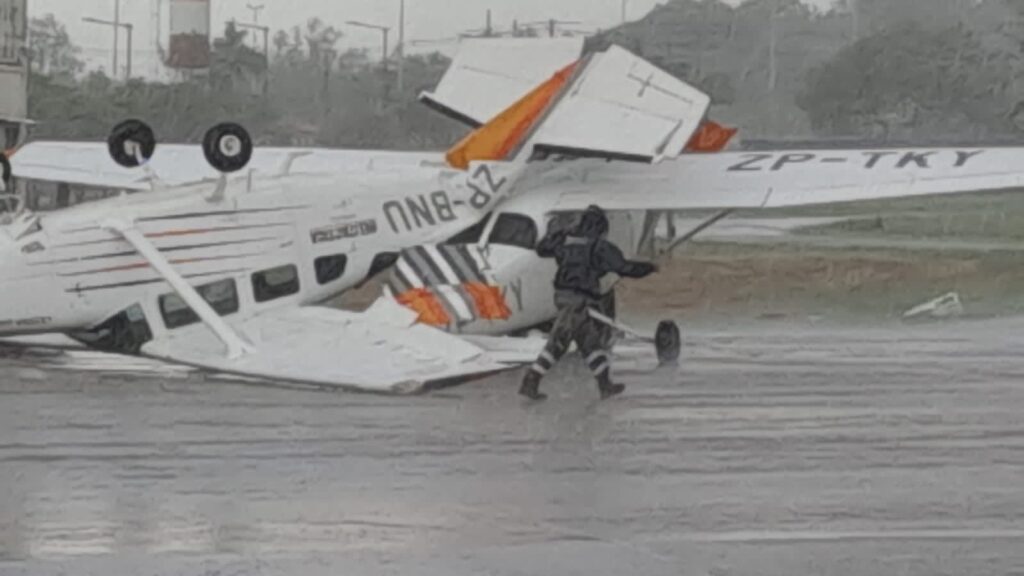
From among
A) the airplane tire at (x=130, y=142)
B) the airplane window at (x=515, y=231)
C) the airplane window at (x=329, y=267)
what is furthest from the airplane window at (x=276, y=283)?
the airplane window at (x=515, y=231)

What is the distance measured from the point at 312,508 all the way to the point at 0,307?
6743 mm

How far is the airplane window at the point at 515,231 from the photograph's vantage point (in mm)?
18922

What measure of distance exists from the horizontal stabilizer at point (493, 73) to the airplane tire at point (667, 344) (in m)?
3.05

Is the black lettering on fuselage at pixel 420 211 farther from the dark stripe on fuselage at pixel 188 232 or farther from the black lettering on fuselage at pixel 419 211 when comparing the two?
the dark stripe on fuselage at pixel 188 232

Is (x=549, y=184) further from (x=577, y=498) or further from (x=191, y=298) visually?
(x=577, y=498)

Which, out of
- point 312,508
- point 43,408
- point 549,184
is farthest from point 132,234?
point 312,508

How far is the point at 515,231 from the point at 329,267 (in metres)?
1.76

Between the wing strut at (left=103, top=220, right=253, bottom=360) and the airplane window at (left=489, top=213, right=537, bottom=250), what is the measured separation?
2986 mm

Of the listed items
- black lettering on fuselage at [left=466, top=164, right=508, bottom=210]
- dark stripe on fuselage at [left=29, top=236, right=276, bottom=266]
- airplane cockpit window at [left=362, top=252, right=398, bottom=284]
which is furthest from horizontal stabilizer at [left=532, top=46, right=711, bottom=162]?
dark stripe on fuselage at [left=29, top=236, right=276, bottom=266]

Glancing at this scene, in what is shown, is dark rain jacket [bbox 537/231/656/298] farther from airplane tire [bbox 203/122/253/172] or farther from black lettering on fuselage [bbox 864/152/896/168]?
black lettering on fuselage [bbox 864/152/896/168]

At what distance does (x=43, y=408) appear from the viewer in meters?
15.1

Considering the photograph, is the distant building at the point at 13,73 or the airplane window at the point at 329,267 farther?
the distant building at the point at 13,73

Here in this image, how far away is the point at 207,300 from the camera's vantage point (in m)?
17.0

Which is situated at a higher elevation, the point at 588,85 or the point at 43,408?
the point at 588,85
